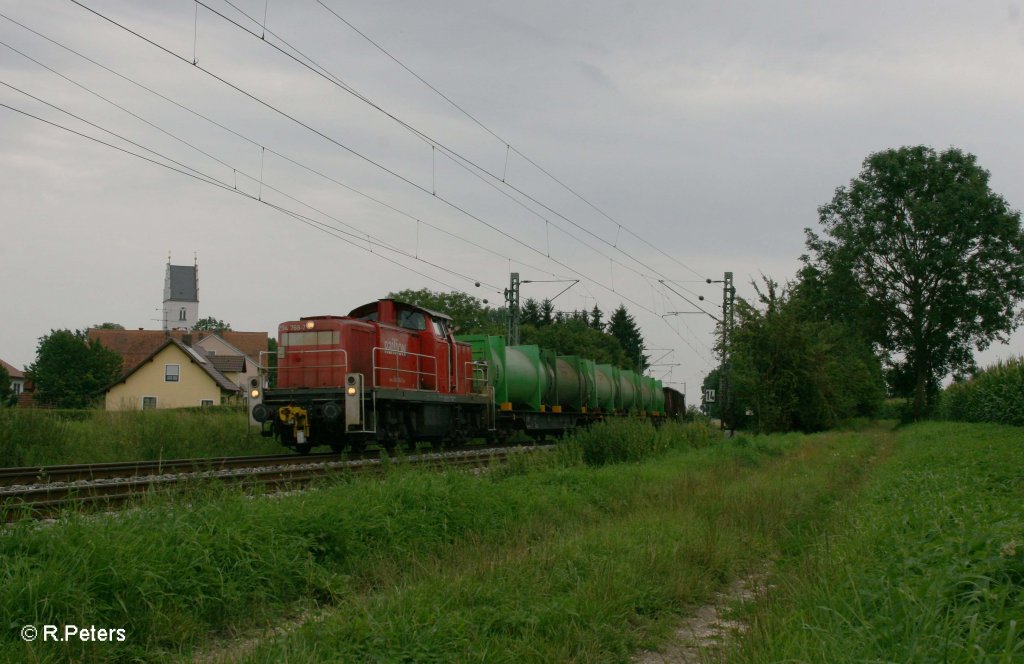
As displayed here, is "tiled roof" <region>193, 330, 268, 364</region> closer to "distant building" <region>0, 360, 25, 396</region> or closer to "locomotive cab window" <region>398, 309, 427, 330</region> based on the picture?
"distant building" <region>0, 360, 25, 396</region>

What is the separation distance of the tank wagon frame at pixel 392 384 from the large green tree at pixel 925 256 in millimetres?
32370

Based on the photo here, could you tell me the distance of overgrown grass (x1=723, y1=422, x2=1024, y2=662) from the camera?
3.74 meters

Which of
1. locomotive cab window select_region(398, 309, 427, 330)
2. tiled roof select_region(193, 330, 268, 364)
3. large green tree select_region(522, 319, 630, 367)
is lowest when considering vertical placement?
locomotive cab window select_region(398, 309, 427, 330)

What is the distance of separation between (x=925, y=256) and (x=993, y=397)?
1723 centimetres

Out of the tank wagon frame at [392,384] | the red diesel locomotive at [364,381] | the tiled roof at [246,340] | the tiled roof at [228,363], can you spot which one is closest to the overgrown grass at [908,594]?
the red diesel locomotive at [364,381]

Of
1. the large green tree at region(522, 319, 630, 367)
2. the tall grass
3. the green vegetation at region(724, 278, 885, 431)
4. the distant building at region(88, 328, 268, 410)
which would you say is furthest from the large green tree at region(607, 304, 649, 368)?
the tall grass

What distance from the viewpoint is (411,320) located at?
19.9 metres

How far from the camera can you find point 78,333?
3002 inches

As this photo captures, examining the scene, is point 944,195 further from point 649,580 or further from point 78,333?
point 78,333

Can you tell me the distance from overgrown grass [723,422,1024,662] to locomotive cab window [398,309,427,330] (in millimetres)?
13077

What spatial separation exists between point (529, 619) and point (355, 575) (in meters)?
2.22

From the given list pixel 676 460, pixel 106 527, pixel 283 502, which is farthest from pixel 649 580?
pixel 676 460

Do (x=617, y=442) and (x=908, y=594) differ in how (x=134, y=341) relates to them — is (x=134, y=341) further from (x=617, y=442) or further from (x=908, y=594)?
(x=908, y=594)

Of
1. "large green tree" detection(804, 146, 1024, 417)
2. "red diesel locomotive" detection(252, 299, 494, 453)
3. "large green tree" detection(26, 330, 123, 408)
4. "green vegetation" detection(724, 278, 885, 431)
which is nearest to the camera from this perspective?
"red diesel locomotive" detection(252, 299, 494, 453)
